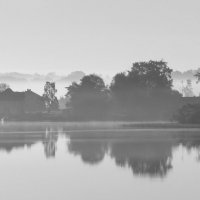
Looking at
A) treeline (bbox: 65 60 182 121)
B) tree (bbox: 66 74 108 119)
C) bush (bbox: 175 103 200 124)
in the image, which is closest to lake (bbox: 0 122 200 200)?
bush (bbox: 175 103 200 124)

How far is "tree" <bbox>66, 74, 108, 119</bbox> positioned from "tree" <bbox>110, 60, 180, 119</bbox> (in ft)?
15.2

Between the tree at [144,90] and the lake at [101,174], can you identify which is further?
the tree at [144,90]

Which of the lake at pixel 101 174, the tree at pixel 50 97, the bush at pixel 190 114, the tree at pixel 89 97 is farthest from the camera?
the tree at pixel 50 97

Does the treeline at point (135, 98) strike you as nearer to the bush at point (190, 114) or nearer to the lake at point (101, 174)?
the bush at point (190, 114)

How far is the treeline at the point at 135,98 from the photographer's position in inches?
4951

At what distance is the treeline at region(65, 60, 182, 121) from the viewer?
413ft

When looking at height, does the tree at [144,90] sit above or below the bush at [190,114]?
above

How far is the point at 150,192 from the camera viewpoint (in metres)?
17.7

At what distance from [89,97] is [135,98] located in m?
14.4

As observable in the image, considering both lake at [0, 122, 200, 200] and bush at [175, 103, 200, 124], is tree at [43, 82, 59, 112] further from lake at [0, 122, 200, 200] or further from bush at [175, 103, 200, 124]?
lake at [0, 122, 200, 200]

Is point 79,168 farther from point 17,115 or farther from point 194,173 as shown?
point 17,115

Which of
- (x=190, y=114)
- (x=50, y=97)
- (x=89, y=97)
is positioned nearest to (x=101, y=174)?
(x=190, y=114)

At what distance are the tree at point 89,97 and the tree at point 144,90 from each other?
4630 millimetres

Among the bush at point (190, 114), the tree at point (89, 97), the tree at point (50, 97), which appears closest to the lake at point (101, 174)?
the bush at point (190, 114)
